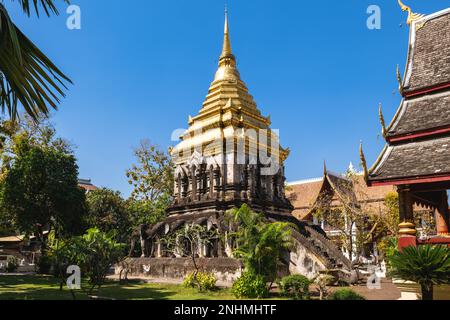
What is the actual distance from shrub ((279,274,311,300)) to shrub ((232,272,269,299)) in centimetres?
66

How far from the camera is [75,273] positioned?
15227 mm

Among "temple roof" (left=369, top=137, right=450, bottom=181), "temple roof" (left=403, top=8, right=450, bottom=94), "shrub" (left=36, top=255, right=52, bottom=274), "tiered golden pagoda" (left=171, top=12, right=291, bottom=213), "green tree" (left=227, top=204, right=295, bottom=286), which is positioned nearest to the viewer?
"temple roof" (left=369, top=137, right=450, bottom=181)

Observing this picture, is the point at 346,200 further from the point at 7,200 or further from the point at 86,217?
the point at 7,200

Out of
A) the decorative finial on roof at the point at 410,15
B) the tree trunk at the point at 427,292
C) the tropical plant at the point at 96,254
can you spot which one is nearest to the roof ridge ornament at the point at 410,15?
the decorative finial on roof at the point at 410,15

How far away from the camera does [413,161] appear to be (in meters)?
9.27

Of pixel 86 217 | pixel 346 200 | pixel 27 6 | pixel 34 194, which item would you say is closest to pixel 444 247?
pixel 27 6

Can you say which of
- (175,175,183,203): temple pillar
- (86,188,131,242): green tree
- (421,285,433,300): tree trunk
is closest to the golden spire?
(175,175,183,203): temple pillar

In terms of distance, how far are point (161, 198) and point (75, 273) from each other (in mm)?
19489

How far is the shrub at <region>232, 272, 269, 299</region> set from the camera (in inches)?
507

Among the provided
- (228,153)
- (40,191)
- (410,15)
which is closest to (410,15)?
(410,15)

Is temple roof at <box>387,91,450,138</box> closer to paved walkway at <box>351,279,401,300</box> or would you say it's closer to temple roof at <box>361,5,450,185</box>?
temple roof at <box>361,5,450,185</box>

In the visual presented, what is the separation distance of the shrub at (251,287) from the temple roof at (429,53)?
7.65 meters

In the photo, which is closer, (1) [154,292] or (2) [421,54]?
(2) [421,54]

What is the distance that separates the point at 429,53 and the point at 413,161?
13.1 ft
